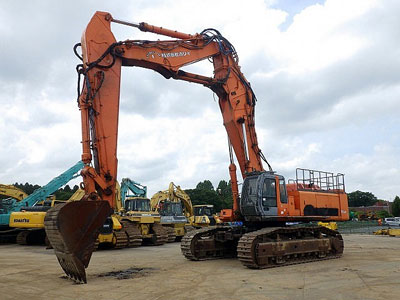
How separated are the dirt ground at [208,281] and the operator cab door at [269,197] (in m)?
Result: 1.76

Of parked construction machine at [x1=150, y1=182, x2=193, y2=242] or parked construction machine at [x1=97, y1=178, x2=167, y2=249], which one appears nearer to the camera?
parked construction machine at [x1=97, y1=178, x2=167, y2=249]

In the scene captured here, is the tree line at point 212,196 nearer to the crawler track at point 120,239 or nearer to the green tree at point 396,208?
the green tree at point 396,208

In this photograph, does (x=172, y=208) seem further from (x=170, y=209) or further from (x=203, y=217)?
(x=203, y=217)

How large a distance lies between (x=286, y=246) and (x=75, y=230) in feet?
20.3

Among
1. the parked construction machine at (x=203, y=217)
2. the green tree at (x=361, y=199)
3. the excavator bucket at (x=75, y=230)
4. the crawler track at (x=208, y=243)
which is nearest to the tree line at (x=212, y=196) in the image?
the green tree at (x=361, y=199)

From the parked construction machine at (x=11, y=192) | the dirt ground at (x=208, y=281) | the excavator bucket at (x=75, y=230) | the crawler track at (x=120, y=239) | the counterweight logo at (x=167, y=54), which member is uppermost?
the counterweight logo at (x=167, y=54)

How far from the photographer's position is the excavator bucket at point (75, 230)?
8.10m

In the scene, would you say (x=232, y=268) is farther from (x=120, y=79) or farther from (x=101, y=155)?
(x=120, y=79)

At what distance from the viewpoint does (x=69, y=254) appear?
8.15m

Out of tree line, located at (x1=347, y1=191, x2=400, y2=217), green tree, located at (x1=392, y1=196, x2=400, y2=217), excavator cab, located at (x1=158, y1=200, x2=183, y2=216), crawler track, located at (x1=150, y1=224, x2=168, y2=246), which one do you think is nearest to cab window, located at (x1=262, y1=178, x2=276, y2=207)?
crawler track, located at (x1=150, y1=224, x2=168, y2=246)

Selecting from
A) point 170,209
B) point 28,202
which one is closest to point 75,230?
point 170,209

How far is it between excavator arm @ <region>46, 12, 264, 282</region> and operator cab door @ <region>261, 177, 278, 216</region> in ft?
3.72

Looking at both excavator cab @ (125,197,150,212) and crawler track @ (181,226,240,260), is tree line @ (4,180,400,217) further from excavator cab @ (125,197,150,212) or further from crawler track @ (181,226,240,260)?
crawler track @ (181,226,240,260)

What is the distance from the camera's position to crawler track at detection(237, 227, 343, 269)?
34.7 feet
